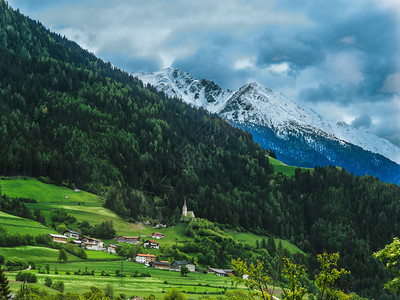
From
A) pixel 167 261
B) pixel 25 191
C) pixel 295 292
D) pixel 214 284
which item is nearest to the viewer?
pixel 295 292

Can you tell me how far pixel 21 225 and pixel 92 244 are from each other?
84.2 ft

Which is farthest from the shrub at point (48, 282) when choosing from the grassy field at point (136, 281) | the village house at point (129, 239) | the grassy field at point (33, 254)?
the village house at point (129, 239)

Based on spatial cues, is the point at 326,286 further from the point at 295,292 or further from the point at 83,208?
the point at 83,208

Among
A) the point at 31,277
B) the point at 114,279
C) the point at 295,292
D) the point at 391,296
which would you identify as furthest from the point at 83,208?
the point at 295,292

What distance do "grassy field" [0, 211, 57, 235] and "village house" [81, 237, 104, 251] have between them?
1229cm

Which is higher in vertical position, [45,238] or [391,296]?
[45,238]

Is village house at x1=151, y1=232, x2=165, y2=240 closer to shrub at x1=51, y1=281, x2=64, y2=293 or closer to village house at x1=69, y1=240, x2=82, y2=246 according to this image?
village house at x1=69, y1=240, x2=82, y2=246

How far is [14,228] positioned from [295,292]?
12419 cm

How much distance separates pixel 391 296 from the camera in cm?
17138

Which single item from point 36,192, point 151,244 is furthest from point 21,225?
point 36,192

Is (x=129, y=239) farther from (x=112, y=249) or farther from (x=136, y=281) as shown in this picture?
(x=136, y=281)

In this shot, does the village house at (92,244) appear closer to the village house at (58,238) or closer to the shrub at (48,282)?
the village house at (58,238)

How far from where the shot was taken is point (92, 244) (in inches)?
5571

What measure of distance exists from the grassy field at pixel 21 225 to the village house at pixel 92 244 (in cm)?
1229
